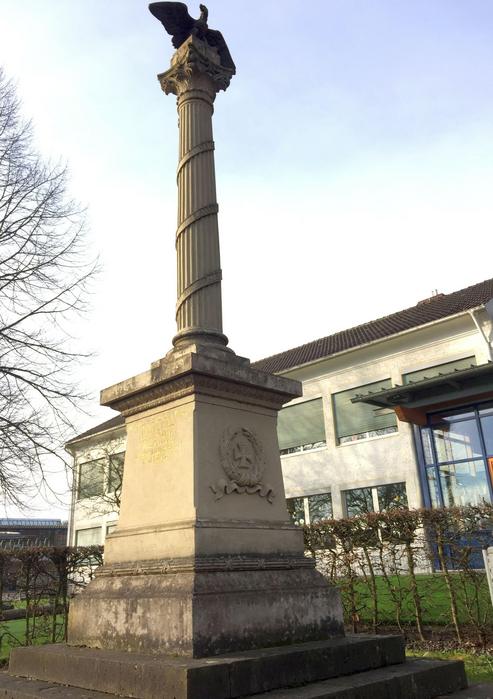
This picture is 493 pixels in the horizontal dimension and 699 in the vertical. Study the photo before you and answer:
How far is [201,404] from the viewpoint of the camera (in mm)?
5035

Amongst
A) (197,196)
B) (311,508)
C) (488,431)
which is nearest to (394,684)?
(197,196)

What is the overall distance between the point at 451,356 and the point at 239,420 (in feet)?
48.6

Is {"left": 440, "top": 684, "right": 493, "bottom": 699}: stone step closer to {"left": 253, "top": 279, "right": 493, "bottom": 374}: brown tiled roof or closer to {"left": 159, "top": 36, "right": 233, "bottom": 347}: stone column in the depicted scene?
{"left": 159, "top": 36, "right": 233, "bottom": 347}: stone column

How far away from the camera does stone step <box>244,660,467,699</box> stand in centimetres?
374

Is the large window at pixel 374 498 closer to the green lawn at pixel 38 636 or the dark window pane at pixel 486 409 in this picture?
the dark window pane at pixel 486 409

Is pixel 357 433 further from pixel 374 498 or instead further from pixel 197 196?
pixel 197 196

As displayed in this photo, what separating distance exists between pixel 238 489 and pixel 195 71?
4745 millimetres

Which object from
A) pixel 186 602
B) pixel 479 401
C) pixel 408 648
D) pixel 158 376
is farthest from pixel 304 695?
pixel 479 401

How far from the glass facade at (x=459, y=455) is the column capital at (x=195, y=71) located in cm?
1345

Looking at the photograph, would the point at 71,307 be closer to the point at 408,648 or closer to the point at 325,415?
the point at 408,648

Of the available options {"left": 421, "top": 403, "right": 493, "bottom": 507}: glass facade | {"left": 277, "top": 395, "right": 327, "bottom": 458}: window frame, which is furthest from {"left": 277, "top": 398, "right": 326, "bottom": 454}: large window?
{"left": 421, "top": 403, "right": 493, "bottom": 507}: glass facade

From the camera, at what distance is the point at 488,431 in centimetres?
1709

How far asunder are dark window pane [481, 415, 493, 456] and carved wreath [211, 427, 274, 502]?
13.6 meters

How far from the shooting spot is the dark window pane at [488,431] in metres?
17.0
